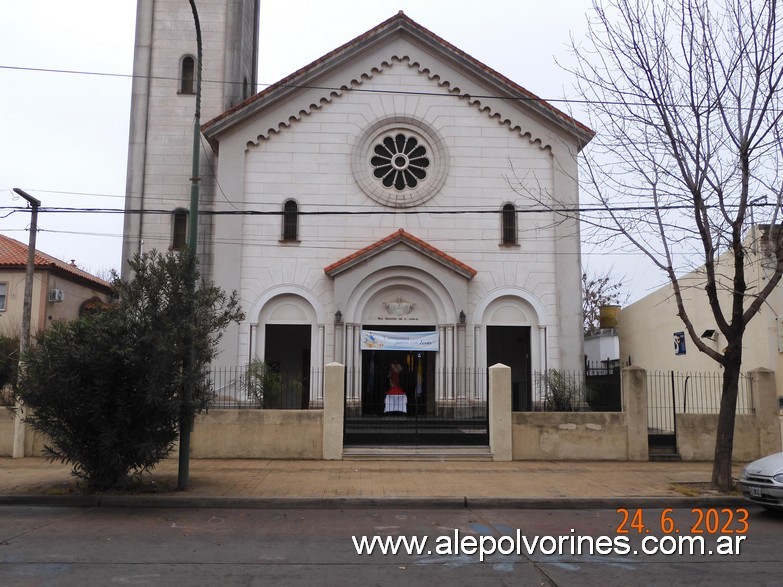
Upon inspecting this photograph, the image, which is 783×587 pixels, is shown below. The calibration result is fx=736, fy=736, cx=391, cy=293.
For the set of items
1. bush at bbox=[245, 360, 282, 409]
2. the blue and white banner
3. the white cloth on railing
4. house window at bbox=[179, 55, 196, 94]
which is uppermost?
house window at bbox=[179, 55, 196, 94]

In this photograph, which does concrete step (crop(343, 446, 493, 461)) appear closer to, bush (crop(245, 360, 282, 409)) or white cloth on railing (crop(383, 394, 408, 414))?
white cloth on railing (crop(383, 394, 408, 414))

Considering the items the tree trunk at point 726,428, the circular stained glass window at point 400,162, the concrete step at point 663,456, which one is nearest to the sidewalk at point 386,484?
the concrete step at point 663,456

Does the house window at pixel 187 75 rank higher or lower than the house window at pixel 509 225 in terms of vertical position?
higher

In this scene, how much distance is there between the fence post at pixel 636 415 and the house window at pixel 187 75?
1682cm

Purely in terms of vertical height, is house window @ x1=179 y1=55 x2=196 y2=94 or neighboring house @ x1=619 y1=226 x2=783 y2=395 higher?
house window @ x1=179 y1=55 x2=196 y2=94

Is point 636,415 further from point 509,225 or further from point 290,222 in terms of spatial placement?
point 290,222

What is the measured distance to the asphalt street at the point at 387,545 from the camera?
292 inches

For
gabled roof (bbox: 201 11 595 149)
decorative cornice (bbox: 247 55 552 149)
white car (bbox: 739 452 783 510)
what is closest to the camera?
white car (bbox: 739 452 783 510)

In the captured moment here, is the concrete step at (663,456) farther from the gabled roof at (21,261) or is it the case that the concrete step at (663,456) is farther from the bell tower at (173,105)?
the gabled roof at (21,261)

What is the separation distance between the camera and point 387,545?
894 cm

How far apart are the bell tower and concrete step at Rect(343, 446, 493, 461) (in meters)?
9.25

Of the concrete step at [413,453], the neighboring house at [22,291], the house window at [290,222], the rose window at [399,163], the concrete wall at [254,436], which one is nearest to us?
the concrete wall at [254,436]

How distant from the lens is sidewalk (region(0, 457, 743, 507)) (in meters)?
11.8

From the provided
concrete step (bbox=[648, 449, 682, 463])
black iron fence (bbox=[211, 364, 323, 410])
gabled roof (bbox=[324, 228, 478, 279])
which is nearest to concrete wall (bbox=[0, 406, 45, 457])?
black iron fence (bbox=[211, 364, 323, 410])
